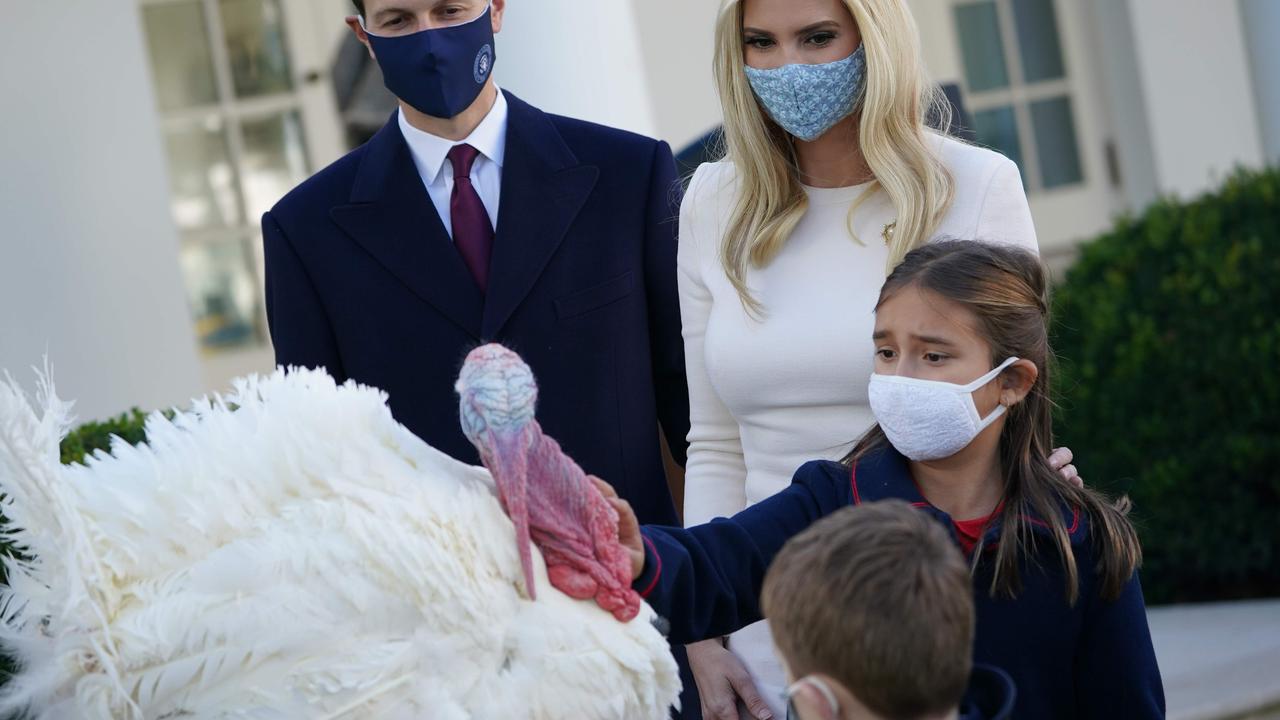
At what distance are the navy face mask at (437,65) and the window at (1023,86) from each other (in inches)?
263

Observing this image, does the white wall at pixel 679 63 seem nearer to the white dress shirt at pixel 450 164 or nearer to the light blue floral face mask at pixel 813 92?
the white dress shirt at pixel 450 164

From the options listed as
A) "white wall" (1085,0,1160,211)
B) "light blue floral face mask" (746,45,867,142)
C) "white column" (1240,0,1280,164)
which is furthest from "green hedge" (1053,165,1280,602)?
"light blue floral face mask" (746,45,867,142)

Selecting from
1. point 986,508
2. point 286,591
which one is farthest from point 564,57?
point 286,591

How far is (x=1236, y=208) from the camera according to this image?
6.28 metres

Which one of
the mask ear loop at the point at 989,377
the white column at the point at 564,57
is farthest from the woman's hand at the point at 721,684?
the white column at the point at 564,57

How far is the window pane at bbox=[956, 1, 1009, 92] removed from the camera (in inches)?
359

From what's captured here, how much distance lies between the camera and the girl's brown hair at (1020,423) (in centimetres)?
226

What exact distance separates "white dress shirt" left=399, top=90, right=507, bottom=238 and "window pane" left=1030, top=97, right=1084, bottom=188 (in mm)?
6887

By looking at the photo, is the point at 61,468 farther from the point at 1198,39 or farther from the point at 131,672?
the point at 1198,39

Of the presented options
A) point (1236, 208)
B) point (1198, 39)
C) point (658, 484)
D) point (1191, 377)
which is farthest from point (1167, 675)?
point (1198, 39)

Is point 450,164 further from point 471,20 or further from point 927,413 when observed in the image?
point 927,413

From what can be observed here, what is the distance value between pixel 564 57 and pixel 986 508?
2.31 metres

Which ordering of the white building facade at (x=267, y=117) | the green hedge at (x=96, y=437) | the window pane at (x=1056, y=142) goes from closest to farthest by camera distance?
the green hedge at (x=96, y=437) < the white building facade at (x=267, y=117) < the window pane at (x=1056, y=142)

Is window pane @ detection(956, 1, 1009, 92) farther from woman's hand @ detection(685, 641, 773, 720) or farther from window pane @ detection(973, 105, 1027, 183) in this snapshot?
woman's hand @ detection(685, 641, 773, 720)
